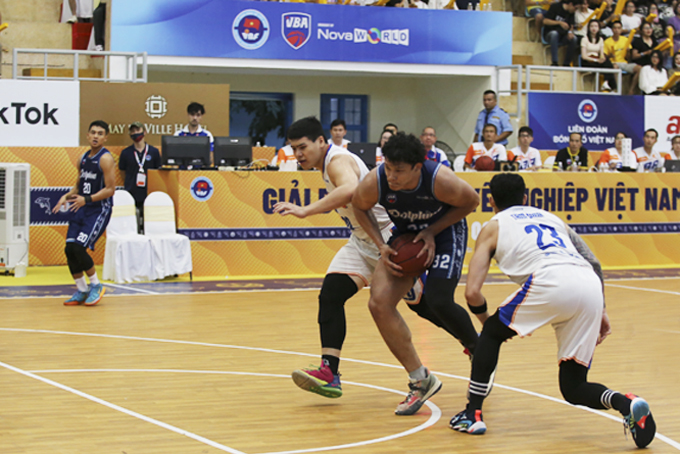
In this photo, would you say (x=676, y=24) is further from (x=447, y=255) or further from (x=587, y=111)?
(x=447, y=255)

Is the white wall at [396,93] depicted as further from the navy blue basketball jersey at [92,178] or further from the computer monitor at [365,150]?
the navy blue basketball jersey at [92,178]

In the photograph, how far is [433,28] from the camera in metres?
16.2

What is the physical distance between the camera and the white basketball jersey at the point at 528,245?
14.2 ft

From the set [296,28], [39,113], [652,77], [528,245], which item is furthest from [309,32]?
[528,245]

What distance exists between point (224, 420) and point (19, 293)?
577 centimetres

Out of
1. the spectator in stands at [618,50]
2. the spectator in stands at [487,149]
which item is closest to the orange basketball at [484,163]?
the spectator in stands at [487,149]

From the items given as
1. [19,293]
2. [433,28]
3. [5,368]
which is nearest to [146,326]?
[5,368]

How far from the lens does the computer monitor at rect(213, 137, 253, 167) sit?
11305 mm

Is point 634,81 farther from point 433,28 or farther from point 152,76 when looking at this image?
point 152,76

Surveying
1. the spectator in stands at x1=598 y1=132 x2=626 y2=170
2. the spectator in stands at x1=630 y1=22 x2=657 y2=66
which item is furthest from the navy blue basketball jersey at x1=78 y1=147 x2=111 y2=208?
the spectator in stands at x1=630 y1=22 x2=657 y2=66

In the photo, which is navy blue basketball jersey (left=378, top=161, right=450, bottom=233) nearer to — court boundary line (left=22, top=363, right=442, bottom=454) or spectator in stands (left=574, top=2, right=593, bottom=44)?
court boundary line (left=22, top=363, right=442, bottom=454)

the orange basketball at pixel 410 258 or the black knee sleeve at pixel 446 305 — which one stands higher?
the orange basketball at pixel 410 258

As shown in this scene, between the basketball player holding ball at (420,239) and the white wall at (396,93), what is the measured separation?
42.2 ft

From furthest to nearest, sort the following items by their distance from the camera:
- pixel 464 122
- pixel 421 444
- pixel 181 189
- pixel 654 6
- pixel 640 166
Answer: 1. pixel 654 6
2. pixel 464 122
3. pixel 640 166
4. pixel 181 189
5. pixel 421 444
